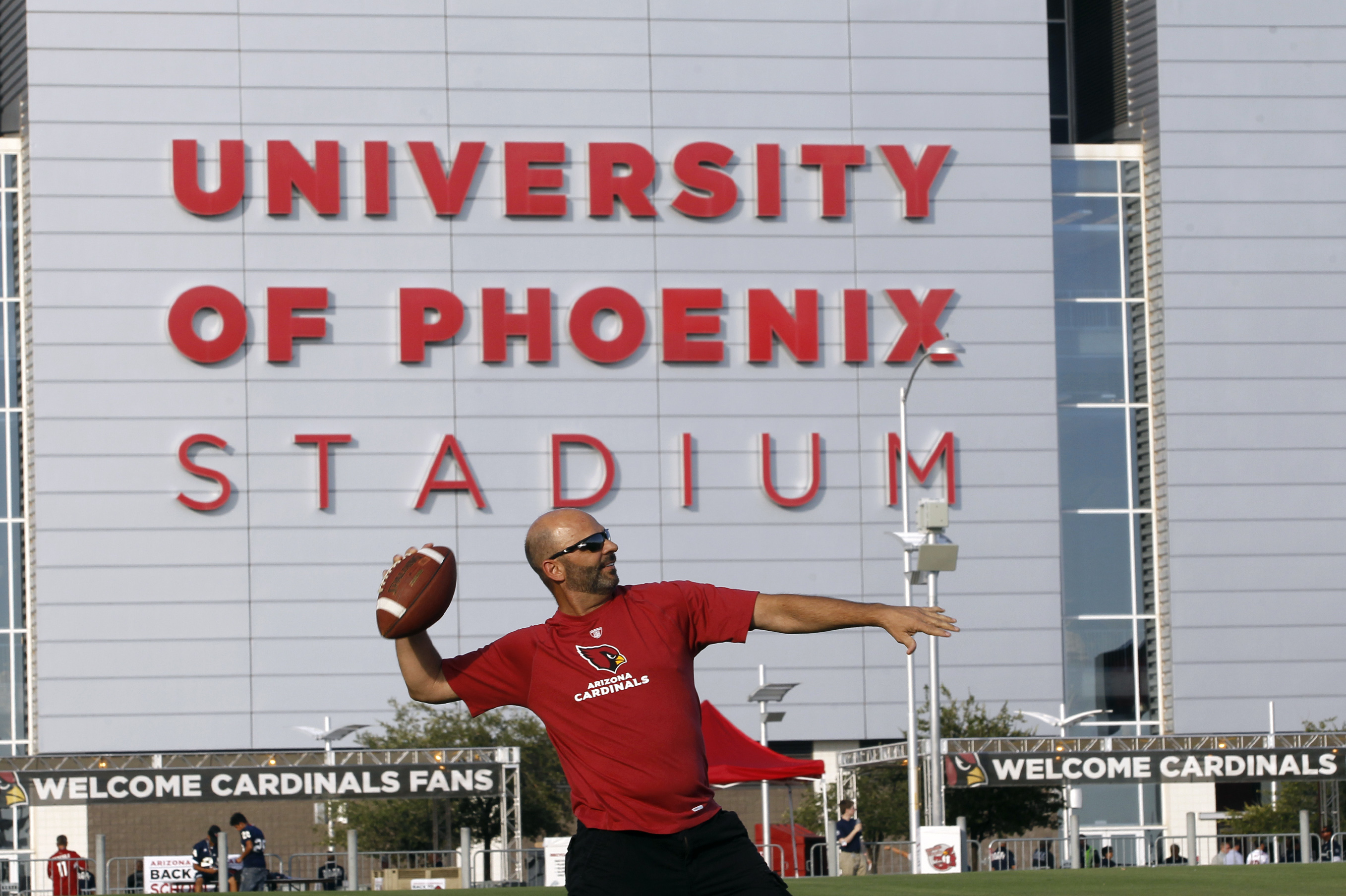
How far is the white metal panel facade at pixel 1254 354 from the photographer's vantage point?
49.9m

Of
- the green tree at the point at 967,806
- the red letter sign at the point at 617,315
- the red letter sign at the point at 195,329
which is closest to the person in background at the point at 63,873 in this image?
the green tree at the point at 967,806

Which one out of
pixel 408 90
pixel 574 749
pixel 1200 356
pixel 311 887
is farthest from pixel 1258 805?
pixel 574 749

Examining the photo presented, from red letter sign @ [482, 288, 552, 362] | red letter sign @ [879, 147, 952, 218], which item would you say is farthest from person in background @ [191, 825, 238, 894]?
red letter sign @ [879, 147, 952, 218]

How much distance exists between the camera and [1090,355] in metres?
52.1

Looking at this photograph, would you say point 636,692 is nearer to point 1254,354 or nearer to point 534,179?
point 534,179

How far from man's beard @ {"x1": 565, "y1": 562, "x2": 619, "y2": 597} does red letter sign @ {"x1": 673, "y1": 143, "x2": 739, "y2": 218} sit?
4340cm

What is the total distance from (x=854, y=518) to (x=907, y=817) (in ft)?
34.2

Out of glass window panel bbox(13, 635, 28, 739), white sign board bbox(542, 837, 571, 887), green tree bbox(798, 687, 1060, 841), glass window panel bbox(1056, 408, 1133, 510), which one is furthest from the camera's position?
glass window panel bbox(1056, 408, 1133, 510)

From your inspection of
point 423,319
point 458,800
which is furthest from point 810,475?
point 458,800

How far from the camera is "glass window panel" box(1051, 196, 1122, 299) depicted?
171 ft

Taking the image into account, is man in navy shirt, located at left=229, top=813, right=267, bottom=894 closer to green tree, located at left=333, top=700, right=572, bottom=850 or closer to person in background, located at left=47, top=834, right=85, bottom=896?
person in background, located at left=47, top=834, right=85, bottom=896

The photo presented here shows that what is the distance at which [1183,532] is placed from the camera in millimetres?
50219

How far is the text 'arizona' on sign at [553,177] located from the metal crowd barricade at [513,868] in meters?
19.6

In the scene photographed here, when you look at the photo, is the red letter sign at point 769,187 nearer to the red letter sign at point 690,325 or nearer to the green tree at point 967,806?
the red letter sign at point 690,325
